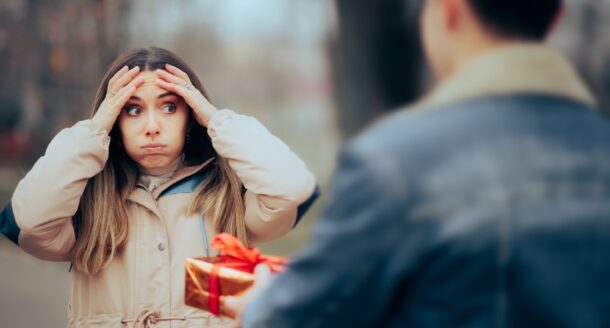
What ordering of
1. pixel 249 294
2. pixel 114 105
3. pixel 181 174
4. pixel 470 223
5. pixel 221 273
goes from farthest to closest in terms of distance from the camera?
1. pixel 181 174
2. pixel 114 105
3. pixel 221 273
4. pixel 249 294
5. pixel 470 223

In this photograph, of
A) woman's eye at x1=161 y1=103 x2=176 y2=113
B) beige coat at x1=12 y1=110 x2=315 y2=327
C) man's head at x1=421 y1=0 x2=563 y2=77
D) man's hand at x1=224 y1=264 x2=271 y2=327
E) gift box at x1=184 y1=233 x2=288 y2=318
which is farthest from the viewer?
woman's eye at x1=161 y1=103 x2=176 y2=113

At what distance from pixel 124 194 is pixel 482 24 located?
109cm

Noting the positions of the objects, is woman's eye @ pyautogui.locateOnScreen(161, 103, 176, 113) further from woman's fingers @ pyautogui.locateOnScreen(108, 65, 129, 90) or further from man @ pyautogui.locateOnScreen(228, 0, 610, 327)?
man @ pyautogui.locateOnScreen(228, 0, 610, 327)

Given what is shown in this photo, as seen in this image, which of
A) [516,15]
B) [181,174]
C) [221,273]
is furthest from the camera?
[181,174]

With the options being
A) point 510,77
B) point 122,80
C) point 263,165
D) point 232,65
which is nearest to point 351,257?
point 510,77

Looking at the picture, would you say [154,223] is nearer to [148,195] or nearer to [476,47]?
[148,195]

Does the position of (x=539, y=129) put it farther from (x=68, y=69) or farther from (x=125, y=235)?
(x=68, y=69)

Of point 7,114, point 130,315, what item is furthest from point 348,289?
point 7,114

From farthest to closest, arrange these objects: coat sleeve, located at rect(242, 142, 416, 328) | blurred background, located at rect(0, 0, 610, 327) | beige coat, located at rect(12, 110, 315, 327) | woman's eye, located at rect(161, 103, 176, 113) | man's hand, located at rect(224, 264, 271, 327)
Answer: blurred background, located at rect(0, 0, 610, 327) < woman's eye, located at rect(161, 103, 176, 113) < beige coat, located at rect(12, 110, 315, 327) < man's hand, located at rect(224, 264, 271, 327) < coat sleeve, located at rect(242, 142, 416, 328)

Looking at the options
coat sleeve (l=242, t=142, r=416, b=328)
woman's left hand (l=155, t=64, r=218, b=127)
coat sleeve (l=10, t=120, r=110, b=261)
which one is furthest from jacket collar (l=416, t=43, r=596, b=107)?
coat sleeve (l=10, t=120, r=110, b=261)

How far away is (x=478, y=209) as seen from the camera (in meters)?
1.41

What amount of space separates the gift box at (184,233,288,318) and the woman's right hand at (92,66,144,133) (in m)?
0.42

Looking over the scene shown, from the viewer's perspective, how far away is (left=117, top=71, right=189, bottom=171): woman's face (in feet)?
7.11

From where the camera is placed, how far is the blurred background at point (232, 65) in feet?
22.1
